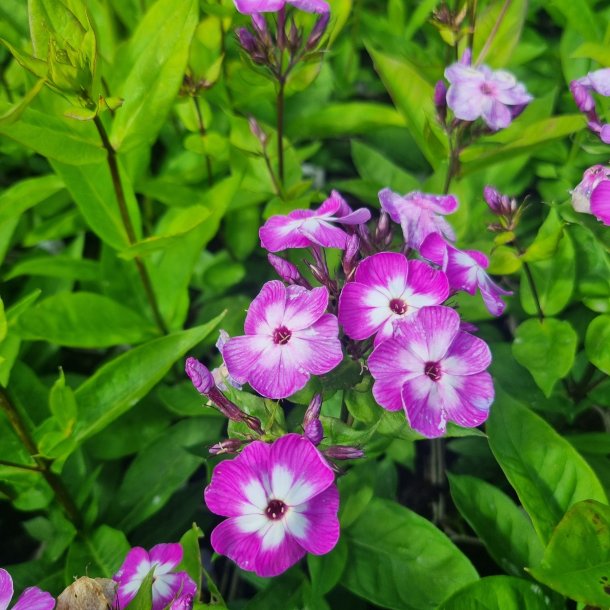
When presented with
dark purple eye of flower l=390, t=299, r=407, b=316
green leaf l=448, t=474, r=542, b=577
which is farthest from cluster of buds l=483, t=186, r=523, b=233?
green leaf l=448, t=474, r=542, b=577

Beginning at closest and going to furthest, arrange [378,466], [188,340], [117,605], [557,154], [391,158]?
[117,605] → [188,340] → [378,466] → [557,154] → [391,158]

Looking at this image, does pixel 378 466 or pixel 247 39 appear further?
pixel 378 466

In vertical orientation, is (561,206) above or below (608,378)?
above

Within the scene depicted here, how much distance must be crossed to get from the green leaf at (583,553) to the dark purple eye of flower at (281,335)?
37 cm

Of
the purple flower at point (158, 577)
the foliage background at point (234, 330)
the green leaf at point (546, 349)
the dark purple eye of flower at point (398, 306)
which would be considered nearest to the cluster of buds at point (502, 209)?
the foliage background at point (234, 330)

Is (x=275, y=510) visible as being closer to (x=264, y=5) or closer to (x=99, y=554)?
(x=99, y=554)

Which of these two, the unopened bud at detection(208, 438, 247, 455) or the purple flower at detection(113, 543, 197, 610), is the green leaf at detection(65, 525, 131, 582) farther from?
the unopened bud at detection(208, 438, 247, 455)

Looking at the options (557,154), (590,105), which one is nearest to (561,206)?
(590,105)

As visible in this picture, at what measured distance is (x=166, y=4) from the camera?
1008 mm

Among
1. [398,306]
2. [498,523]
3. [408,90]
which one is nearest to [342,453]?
[398,306]

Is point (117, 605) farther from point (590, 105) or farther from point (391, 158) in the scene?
point (391, 158)

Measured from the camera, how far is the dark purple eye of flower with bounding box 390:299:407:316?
2.36 feet

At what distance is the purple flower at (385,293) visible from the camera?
713 millimetres

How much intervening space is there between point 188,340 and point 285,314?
0.98 feet
